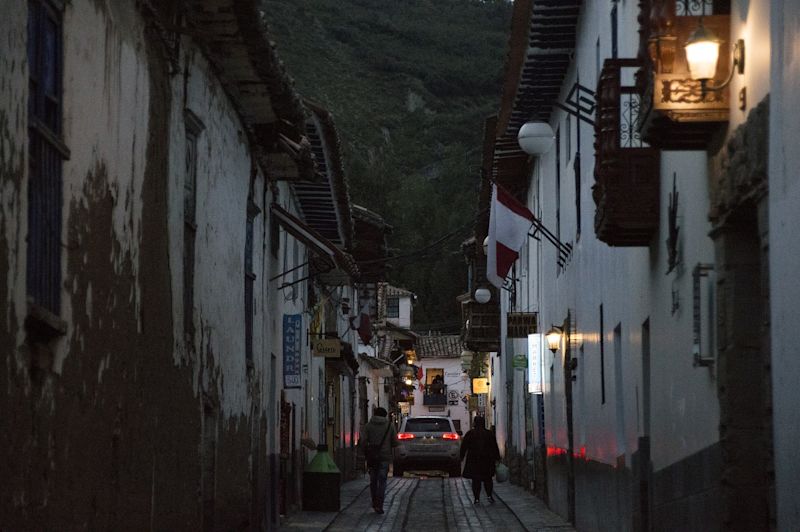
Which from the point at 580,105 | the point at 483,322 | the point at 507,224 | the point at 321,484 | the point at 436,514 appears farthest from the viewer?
the point at 483,322

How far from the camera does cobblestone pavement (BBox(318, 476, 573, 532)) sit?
24.3 meters

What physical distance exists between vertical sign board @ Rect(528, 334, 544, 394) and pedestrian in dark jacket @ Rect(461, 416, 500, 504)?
1.26 meters

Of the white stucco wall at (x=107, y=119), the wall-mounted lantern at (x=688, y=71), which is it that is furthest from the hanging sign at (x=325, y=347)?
the wall-mounted lantern at (x=688, y=71)

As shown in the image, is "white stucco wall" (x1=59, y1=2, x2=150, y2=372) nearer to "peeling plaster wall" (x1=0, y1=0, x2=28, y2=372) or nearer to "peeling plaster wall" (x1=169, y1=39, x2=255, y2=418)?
"peeling plaster wall" (x1=0, y1=0, x2=28, y2=372)

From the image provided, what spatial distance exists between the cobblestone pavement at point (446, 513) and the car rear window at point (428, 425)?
26.9 feet

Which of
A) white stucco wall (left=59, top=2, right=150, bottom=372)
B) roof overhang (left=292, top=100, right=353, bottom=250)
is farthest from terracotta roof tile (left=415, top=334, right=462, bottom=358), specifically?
white stucco wall (left=59, top=2, right=150, bottom=372)

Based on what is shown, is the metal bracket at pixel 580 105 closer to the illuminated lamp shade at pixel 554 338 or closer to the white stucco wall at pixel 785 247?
the illuminated lamp shade at pixel 554 338

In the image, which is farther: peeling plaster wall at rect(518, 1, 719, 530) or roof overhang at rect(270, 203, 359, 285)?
roof overhang at rect(270, 203, 359, 285)

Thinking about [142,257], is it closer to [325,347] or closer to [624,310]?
[624,310]

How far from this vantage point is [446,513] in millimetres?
28125

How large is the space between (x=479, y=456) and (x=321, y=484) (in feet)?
13.9

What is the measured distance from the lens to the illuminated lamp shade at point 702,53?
10.6 m

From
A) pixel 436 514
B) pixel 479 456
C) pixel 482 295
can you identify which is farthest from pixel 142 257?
pixel 482 295

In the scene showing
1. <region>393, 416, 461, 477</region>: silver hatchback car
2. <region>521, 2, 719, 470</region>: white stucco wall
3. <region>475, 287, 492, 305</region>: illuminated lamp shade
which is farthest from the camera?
<region>393, 416, 461, 477</region>: silver hatchback car
